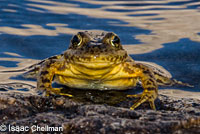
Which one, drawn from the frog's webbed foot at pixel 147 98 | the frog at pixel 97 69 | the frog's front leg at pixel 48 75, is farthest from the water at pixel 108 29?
the frog's webbed foot at pixel 147 98

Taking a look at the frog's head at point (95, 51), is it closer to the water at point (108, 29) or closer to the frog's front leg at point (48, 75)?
the frog's front leg at point (48, 75)

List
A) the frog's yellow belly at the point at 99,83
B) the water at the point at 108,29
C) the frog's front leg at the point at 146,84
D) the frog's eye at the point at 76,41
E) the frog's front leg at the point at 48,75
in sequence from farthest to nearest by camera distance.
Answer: the water at the point at 108,29, the frog's yellow belly at the point at 99,83, the frog's front leg at the point at 48,75, the frog's eye at the point at 76,41, the frog's front leg at the point at 146,84

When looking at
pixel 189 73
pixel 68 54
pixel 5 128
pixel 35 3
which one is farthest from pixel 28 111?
pixel 35 3

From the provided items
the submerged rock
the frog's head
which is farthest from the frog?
the submerged rock

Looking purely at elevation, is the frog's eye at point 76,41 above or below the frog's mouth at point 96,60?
above

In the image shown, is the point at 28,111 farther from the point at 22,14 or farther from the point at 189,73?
the point at 22,14

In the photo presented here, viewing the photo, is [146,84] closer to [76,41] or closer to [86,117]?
[76,41]

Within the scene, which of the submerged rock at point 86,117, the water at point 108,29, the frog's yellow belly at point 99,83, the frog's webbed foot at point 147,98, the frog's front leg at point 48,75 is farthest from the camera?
the water at point 108,29

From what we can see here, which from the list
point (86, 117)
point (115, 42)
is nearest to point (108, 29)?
point (115, 42)
